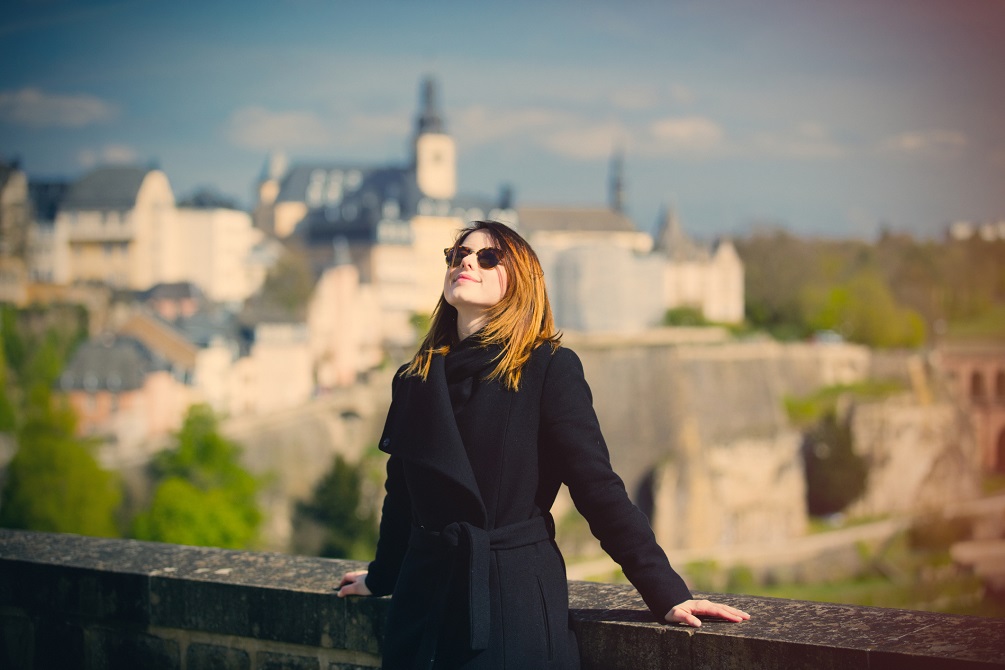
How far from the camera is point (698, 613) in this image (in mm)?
2799

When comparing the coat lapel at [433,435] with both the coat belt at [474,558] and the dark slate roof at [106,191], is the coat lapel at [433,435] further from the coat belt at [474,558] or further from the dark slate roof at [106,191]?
the dark slate roof at [106,191]

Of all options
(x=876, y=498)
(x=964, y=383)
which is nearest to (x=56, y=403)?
(x=876, y=498)

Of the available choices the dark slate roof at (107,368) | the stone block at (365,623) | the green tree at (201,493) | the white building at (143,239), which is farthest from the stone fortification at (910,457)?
the stone block at (365,623)

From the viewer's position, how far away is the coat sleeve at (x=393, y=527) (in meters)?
2.86

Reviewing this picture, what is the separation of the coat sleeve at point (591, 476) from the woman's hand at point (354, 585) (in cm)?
79

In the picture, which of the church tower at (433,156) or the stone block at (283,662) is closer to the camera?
the stone block at (283,662)

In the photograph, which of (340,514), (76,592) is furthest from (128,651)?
(340,514)

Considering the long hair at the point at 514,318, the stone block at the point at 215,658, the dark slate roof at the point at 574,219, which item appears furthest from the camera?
the dark slate roof at the point at 574,219

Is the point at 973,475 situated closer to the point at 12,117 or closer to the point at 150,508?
the point at 150,508

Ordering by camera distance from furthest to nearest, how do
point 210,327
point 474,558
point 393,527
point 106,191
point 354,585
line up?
1. point 106,191
2. point 210,327
3. point 354,585
4. point 393,527
5. point 474,558

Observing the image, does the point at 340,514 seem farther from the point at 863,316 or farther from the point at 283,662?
the point at 863,316

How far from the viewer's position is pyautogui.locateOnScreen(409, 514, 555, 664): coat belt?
8.19ft

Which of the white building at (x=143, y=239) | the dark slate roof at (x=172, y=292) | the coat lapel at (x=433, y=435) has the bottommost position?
the coat lapel at (x=433, y=435)

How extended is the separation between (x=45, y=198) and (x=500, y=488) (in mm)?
53250
